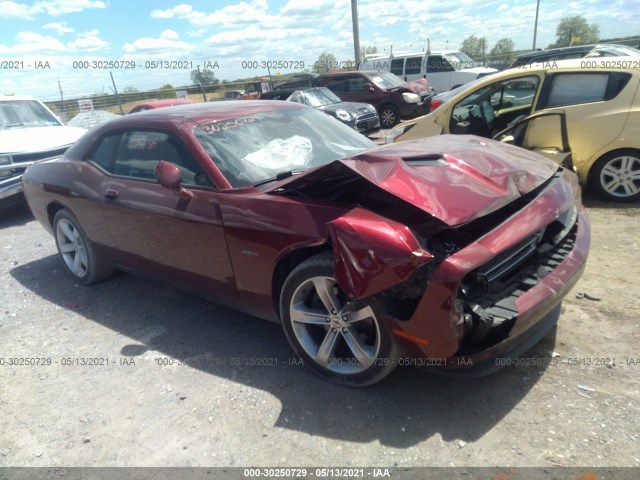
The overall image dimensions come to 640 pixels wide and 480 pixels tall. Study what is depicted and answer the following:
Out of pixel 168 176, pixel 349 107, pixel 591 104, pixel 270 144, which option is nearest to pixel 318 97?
pixel 349 107

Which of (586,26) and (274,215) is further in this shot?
(586,26)

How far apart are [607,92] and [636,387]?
158 inches

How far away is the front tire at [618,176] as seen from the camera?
512cm

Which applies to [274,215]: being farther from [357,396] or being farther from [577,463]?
[577,463]

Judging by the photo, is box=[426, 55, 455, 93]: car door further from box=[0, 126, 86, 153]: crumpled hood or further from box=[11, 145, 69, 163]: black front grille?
box=[11, 145, 69, 163]: black front grille

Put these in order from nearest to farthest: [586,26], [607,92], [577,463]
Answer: [577,463] < [607,92] < [586,26]

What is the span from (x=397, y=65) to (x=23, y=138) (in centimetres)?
1461

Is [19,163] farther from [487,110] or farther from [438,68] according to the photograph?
[438,68]

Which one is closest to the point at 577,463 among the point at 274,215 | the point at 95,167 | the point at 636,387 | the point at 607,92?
the point at 636,387

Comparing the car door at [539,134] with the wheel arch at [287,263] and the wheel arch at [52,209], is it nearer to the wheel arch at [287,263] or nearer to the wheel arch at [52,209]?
the wheel arch at [287,263]

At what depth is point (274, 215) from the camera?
273 centimetres

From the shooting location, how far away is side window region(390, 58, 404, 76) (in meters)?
18.2

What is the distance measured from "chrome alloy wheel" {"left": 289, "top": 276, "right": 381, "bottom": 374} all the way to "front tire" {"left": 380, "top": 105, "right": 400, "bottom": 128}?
39.8 ft

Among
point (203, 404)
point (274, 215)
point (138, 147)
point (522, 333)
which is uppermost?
point (138, 147)
